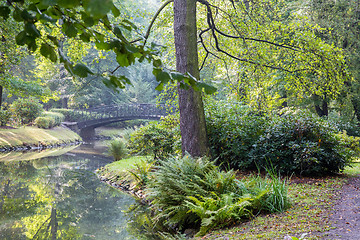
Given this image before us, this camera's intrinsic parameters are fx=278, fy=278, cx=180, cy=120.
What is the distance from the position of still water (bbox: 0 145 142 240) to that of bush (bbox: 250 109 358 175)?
3.34 meters

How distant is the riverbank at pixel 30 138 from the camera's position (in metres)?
14.6

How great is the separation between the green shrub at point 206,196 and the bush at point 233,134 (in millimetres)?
1995

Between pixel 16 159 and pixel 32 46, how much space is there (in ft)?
39.4

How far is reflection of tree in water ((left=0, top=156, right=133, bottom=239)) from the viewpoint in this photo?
4348 mm

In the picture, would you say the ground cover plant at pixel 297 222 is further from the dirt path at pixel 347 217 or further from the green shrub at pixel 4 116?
the green shrub at pixel 4 116

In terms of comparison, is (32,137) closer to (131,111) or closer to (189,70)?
(131,111)

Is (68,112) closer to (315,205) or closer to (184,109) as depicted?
(184,109)

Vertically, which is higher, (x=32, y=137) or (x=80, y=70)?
(x=80, y=70)

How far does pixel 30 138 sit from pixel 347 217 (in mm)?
17101

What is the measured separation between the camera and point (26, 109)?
18500 mm

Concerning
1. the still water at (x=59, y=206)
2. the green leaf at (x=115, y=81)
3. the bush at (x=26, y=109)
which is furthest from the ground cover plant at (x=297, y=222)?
the bush at (x=26, y=109)

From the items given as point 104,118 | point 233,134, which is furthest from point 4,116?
point 233,134

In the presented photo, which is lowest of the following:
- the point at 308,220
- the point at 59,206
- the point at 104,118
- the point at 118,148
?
the point at 104,118

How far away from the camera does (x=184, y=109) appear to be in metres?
5.93
